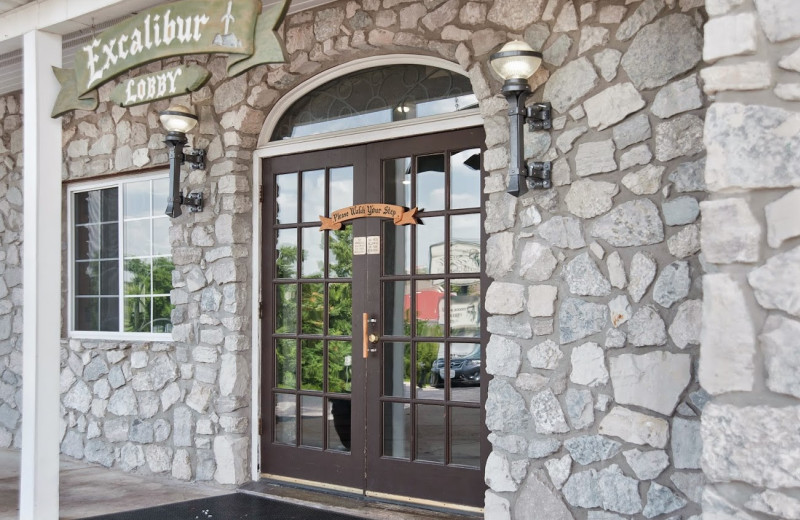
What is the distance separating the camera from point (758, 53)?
8.06 ft

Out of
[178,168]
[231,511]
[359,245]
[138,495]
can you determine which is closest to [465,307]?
[359,245]

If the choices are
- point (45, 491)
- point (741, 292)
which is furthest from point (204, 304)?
point (741, 292)

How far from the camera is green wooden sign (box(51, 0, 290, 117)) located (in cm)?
340

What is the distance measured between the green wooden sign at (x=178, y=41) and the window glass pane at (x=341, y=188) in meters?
1.55

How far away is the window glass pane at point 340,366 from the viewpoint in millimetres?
5066

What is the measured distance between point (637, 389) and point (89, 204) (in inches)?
185

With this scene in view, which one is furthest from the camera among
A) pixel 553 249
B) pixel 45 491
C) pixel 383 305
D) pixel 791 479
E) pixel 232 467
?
pixel 232 467

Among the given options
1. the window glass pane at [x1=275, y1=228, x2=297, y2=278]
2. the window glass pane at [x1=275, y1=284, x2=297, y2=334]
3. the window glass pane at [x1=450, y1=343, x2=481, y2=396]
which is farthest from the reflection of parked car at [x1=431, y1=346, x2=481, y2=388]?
the window glass pane at [x1=275, y1=228, x2=297, y2=278]

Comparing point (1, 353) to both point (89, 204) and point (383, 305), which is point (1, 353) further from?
point (383, 305)

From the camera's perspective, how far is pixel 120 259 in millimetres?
6285

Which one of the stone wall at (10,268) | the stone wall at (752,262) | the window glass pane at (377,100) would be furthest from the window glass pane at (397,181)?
the stone wall at (10,268)

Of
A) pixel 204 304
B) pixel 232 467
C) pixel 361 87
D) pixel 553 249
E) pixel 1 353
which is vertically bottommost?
pixel 232 467

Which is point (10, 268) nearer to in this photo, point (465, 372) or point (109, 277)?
point (109, 277)

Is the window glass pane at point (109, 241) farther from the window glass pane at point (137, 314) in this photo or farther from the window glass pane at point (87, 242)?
the window glass pane at point (137, 314)
